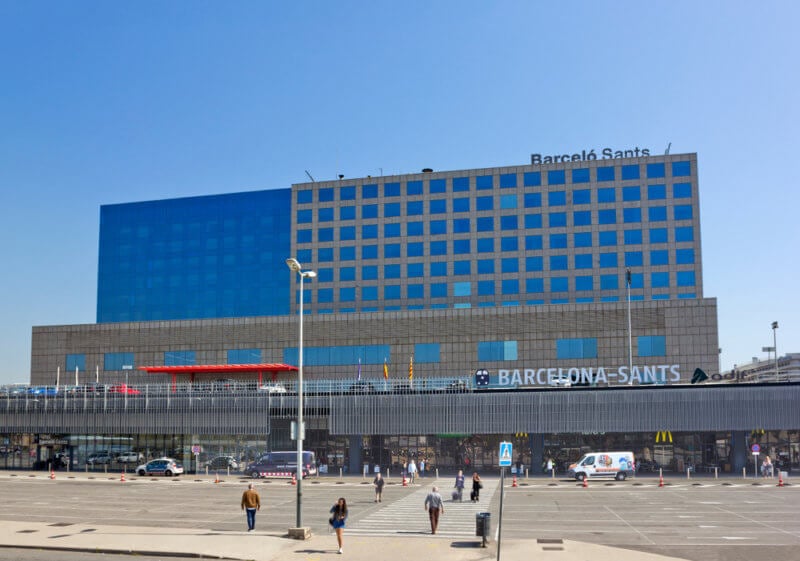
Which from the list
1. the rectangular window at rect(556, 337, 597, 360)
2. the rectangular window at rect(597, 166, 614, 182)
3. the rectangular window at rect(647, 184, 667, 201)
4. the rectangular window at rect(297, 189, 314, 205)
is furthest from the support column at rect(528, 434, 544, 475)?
the rectangular window at rect(297, 189, 314, 205)

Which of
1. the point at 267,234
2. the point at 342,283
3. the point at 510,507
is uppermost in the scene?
the point at 267,234

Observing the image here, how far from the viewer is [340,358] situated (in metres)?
96.0

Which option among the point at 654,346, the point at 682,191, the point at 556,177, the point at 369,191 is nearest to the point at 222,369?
the point at 369,191

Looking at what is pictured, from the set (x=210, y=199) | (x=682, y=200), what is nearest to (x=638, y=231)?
(x=682, y=200)

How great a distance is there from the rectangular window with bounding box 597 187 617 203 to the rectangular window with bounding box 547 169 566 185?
4535mm

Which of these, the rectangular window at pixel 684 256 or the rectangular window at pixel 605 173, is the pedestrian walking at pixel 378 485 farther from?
the rectangular window at pixel 605 173

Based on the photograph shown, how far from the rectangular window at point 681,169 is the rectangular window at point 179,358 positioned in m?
61.4

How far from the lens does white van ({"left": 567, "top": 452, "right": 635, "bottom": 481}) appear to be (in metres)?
63.8

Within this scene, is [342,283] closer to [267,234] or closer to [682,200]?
[267,234]

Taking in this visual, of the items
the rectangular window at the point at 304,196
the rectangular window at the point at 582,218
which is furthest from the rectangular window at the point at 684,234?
the rectangular window at the point at 304,196

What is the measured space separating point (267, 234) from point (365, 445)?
42171mm

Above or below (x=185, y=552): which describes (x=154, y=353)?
above

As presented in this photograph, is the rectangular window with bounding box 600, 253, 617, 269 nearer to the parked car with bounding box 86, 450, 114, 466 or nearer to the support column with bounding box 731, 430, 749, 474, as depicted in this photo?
the support column with bounding box 731, 430, 749, 474

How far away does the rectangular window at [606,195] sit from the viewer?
100 m
